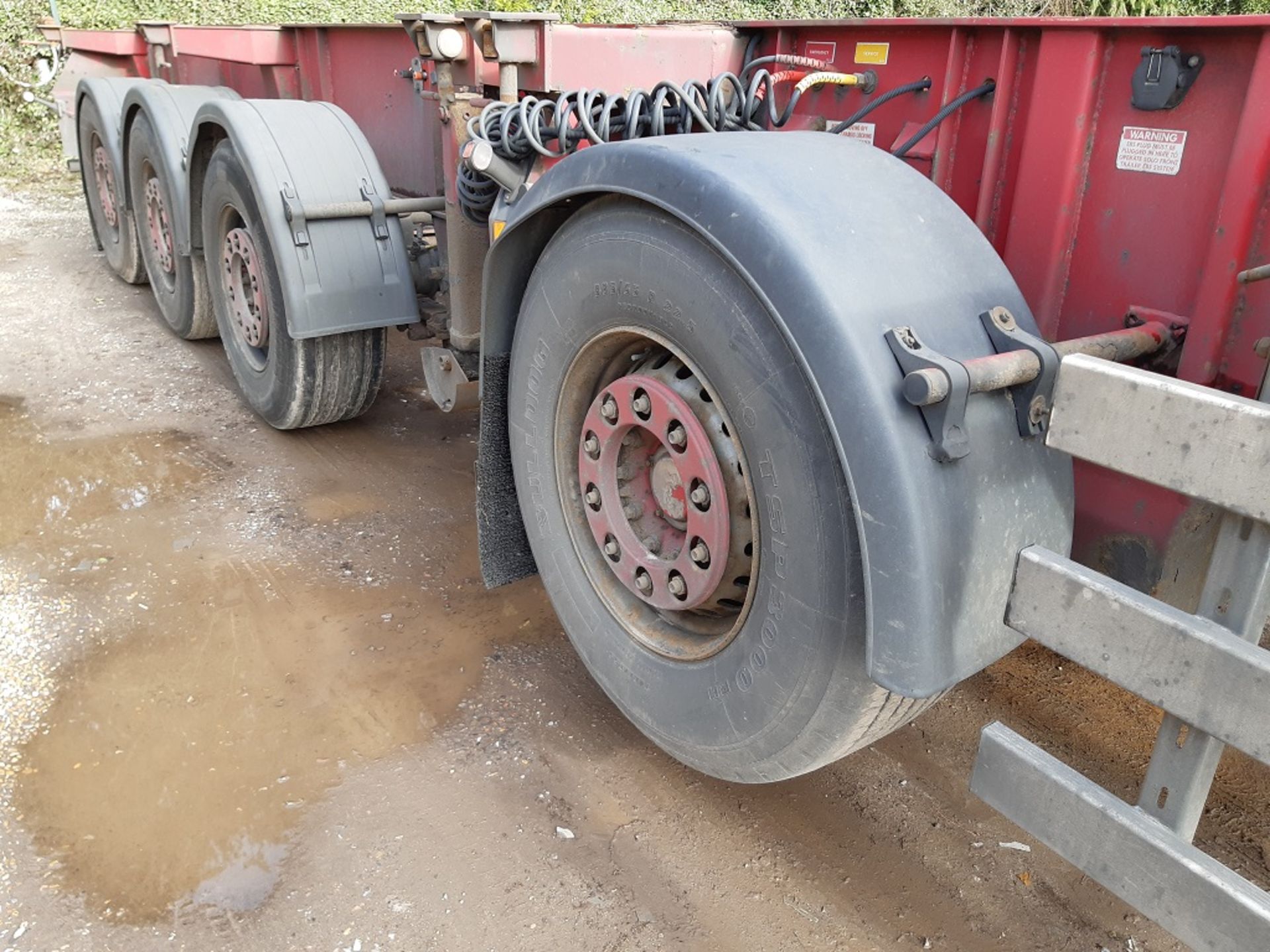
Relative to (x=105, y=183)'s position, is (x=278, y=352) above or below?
below

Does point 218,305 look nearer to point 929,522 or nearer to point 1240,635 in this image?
point 929,522

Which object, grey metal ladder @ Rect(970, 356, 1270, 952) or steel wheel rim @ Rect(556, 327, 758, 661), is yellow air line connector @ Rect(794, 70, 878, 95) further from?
grey metal ladder @ Rect(970, 356, 1270, 952)

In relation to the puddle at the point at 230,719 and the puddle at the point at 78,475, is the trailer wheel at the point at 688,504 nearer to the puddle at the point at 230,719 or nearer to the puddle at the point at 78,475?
the puddle at the point at 230,719

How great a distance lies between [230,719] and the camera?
278 centimetres

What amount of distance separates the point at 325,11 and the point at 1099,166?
610 inches

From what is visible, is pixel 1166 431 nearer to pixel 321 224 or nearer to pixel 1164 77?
pixel 1164 77

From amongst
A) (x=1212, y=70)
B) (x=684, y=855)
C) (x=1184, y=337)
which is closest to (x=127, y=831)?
(x=684, y=855)

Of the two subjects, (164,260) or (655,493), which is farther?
(164,260)

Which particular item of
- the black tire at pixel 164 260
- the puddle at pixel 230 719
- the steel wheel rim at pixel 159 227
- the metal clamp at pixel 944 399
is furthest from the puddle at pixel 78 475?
the metal clamp at pixel 944 399

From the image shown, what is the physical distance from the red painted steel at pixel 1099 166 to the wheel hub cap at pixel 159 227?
10.7 feet

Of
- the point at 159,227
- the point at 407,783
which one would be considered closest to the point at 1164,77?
the point at 407,783

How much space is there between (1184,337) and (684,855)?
5.00 ft

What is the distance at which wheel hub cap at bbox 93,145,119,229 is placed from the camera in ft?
21.0

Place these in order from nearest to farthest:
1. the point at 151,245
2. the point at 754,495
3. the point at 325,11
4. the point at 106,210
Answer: the point at 754,495
the point at 151,245
the point at 106,210
the point at 325,11
